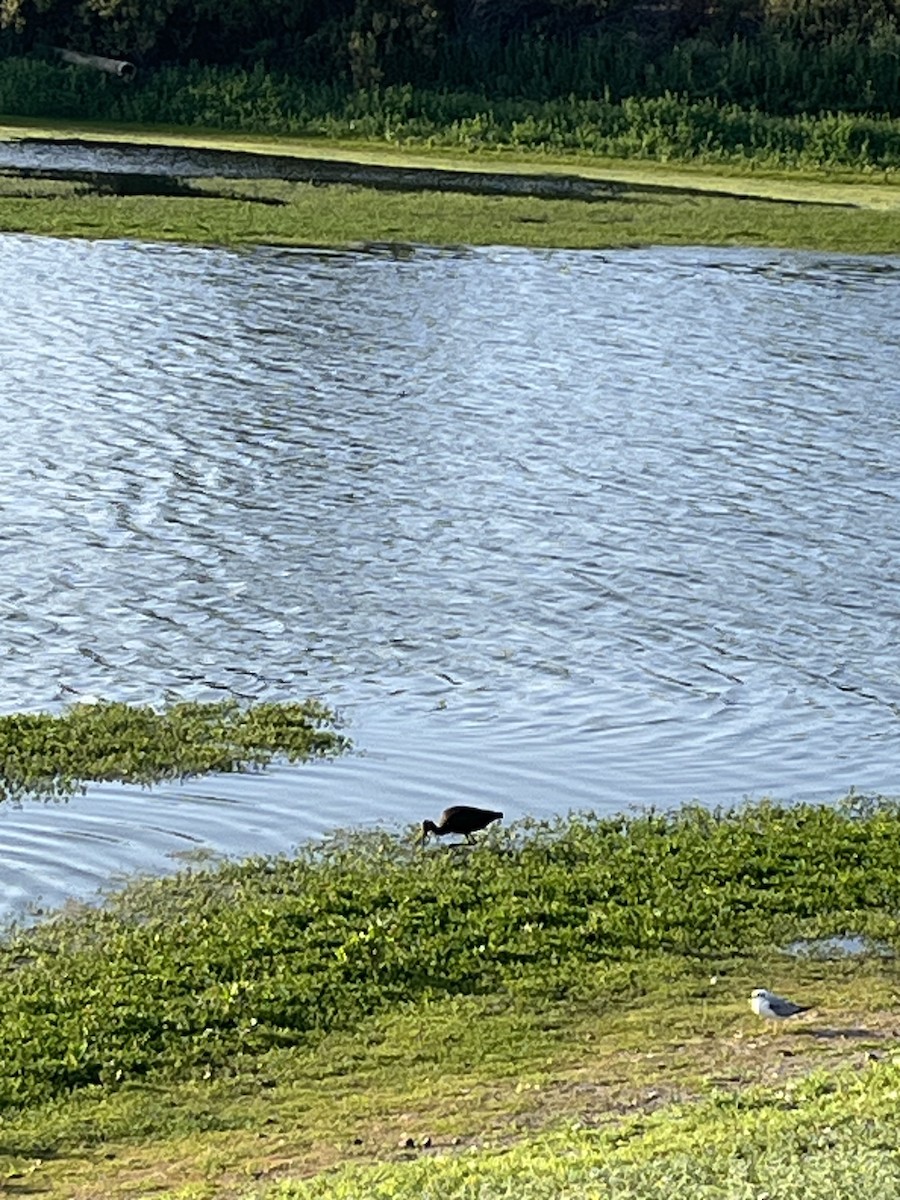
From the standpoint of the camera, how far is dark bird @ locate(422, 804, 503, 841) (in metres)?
11.0

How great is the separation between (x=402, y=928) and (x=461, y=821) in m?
1.13

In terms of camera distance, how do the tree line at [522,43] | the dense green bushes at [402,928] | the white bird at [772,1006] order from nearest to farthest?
the dense green bushes at [402,928], the white bird at [772,1006], the tree line at [522,43]

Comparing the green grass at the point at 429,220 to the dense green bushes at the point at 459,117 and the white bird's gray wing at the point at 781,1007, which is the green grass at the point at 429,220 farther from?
the white bird's gray wing at the point at 781,1007

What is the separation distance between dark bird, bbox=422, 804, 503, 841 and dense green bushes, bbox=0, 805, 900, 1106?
0.36 ft

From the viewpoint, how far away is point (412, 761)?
41.4ft

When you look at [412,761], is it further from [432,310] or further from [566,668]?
[432,310]

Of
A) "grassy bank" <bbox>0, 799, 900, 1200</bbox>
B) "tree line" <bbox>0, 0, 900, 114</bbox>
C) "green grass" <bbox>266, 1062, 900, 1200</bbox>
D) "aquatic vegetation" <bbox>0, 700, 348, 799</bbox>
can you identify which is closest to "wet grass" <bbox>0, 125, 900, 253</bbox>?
"tree line" <bbox>0, 0, 900, 114</bbox>

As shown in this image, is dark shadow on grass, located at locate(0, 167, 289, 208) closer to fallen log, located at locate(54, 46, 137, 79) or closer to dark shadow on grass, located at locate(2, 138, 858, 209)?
dark shadow on grass, located at locate(2, 138, 858, 209)

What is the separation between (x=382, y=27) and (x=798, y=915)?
139 ft

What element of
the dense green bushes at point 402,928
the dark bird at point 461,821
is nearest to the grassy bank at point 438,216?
the dark bird at point 461,821

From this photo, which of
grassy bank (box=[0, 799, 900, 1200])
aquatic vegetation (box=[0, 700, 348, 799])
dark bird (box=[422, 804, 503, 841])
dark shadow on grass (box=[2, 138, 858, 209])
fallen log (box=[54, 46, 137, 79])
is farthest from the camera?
fallen log (box=[54, 46, 137, 79])

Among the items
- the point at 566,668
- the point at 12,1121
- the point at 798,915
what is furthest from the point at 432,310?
the point at 12,1121

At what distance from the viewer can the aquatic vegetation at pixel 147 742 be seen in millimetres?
12008

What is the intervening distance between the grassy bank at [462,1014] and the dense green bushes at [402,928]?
0.02 m
